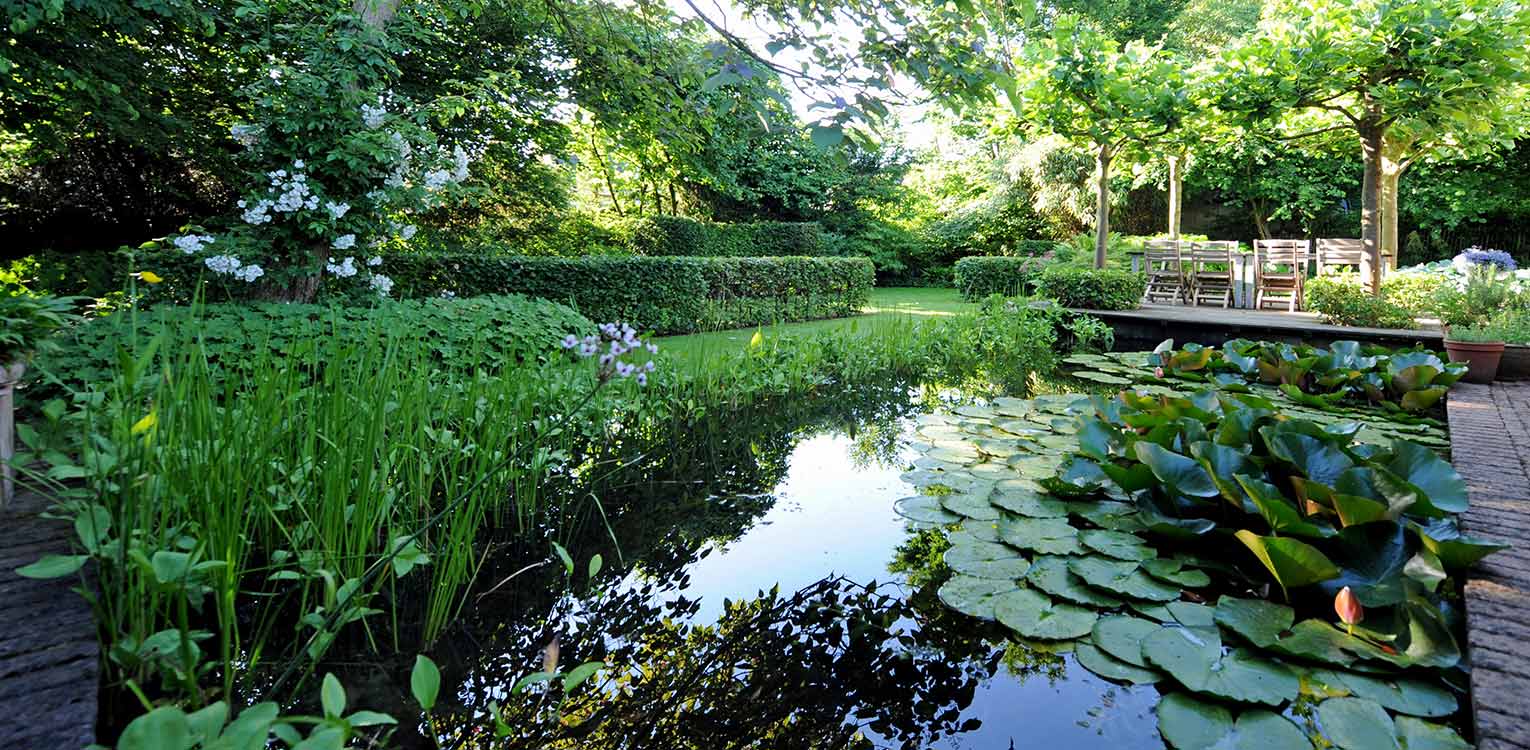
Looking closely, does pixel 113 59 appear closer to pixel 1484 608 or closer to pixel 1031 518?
pixel 1031 518

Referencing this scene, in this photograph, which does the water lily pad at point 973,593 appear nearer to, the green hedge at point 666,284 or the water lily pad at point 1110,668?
the water lily pad at point 1110,668

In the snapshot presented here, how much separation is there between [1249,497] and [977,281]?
27.6 feet

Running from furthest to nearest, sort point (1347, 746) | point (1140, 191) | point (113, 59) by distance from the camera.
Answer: point (1140, 191)
point (113, 59)
point (1347, 746)

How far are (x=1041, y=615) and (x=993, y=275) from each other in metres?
8.68

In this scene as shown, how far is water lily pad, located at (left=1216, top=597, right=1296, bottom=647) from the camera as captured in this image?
159 centimetres

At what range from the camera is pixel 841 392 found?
16.1 feet

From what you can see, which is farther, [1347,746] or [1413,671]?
[1413,671]

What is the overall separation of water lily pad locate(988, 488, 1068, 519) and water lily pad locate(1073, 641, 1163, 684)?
2.65 ft

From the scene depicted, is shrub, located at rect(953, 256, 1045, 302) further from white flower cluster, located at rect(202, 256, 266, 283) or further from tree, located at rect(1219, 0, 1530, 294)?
white flower cluster, located at rect(202, 256, 266, 283)

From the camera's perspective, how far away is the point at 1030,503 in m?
2.54

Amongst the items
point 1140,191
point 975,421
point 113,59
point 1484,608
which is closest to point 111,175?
point 113,59

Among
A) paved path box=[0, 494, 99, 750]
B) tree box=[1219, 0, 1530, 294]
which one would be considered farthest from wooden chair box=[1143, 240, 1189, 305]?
paved path box=[0, 494, 99, 750]

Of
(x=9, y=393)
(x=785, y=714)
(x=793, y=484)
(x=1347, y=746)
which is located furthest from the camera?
(x=793, y=484)

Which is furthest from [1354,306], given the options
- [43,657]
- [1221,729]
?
[43,657]
